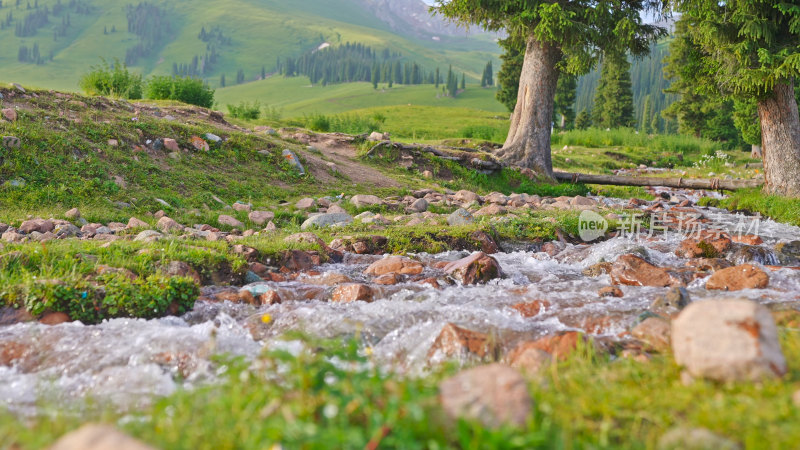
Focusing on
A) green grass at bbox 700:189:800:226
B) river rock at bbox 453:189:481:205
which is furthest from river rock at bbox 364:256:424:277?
green grass at bbox 700:189:800:226

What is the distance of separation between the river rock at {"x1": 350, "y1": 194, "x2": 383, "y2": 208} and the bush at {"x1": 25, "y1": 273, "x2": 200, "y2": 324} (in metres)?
6.60

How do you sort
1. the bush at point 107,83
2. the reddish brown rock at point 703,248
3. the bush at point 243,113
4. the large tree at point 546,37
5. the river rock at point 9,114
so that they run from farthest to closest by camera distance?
the bush at point 243,113 → the bush at point 107,83 → the large tree at point 546,37 → the river rock at point 9,114 → the reddish brown rock at point 703,248

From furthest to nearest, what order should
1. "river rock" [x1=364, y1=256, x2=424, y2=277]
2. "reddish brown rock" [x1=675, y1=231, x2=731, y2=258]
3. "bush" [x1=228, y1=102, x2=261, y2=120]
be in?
"bush" [x1=228, y1=102, x2=261, y2=120] → "reddish brown rock" [x1=675, y1=231, x2=731, y2=258] → "river rock" [x1=364, y1=256, x2=424, y2=277]

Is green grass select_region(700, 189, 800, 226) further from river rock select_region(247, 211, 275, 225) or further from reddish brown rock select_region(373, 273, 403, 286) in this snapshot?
river rock select_region(247, 211, 275, 225)

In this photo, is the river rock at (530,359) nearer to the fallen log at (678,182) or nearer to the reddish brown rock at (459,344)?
the reddish brown rock at (459,344)

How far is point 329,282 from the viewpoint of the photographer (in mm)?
6609

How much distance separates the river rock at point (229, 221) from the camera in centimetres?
984

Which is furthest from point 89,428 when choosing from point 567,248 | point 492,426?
point 567,248

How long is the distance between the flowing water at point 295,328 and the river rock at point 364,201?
4581 millimetres

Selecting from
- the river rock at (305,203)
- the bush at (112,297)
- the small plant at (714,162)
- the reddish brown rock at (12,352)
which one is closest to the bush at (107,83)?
the river rock at (305,203)

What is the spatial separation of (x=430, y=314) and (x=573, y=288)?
6.95 feet

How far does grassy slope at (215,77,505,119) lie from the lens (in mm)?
133375

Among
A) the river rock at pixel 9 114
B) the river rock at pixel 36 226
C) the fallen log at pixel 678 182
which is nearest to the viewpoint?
the river rock at pixel 36 226

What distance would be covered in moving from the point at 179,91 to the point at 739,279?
20.0 meters
